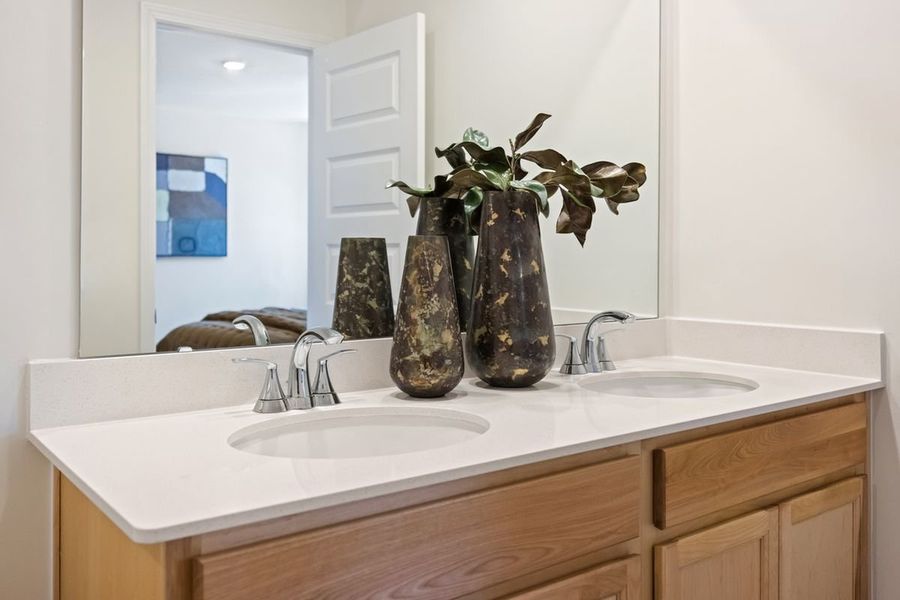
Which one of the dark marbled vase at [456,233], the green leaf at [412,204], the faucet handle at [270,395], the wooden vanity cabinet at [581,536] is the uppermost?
the green leaf at [412,204]

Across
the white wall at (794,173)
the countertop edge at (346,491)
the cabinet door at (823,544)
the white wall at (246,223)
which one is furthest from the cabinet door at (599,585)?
the white wall at (794,173)

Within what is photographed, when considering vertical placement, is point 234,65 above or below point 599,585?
above

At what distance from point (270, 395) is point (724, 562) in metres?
0.81

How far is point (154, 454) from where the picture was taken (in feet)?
3.35

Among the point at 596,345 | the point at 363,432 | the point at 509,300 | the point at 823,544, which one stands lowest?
the point at 823,544

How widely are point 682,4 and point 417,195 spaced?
958 millimetres

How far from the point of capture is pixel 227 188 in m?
1.32

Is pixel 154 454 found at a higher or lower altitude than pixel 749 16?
lower

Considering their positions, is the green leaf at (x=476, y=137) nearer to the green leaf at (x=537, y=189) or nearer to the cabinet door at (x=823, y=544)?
the green leaf at (x=537, y=189)

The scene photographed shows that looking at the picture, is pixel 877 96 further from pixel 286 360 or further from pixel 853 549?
pixel 286 360

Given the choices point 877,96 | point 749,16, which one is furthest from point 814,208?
point 749,16

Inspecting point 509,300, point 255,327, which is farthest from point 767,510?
point 255,327

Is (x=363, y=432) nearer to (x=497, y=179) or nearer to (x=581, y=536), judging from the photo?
(x=581, y=536)

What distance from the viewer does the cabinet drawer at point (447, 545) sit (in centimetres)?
82
